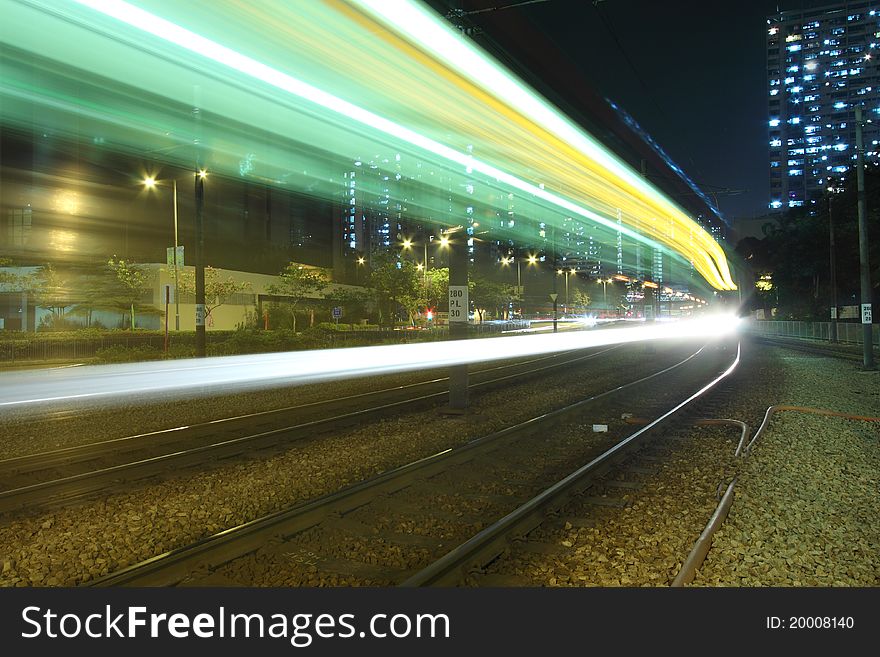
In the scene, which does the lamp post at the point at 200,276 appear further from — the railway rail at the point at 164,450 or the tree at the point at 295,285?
the tree at the point at 295,285

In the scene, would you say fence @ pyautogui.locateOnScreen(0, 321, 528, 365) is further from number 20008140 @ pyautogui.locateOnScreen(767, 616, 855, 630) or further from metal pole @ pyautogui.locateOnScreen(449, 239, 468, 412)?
number 20008140 @ pyautogui.locateOnScreen(767, 616, 855, 630)

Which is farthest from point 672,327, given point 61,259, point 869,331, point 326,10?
point 326,10

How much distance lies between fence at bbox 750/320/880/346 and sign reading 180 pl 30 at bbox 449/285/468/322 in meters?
22.7

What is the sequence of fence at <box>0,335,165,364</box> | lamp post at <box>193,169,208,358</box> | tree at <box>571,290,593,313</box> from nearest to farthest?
lamp post at <box>193,169,208,358</box> → fence at <box>0,335,165,364</box> → tree at <box>571,290,593,313</box>

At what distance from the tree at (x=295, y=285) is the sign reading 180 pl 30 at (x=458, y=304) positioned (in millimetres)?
34232

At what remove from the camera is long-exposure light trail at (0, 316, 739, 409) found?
14891mm

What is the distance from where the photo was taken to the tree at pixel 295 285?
154ft

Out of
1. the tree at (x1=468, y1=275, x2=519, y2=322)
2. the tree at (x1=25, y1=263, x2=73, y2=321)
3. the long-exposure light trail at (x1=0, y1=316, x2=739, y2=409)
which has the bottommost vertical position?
the long-exposure light trail at (x1=0, y1=316, x2=739, y2=409)

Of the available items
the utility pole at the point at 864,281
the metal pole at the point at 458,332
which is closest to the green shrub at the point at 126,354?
the metal pole at the point at 458,332

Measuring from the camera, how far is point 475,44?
1186cm

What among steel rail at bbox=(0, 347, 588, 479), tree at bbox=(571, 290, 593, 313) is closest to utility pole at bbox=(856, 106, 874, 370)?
steel rail at bbox=(0, 347, 588, 479)

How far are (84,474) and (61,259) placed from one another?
3125 cm

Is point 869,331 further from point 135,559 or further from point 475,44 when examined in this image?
point 135,559

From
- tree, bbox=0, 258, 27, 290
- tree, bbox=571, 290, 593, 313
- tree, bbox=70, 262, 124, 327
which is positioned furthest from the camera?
tree, bbox=571, 290, 593, 313
